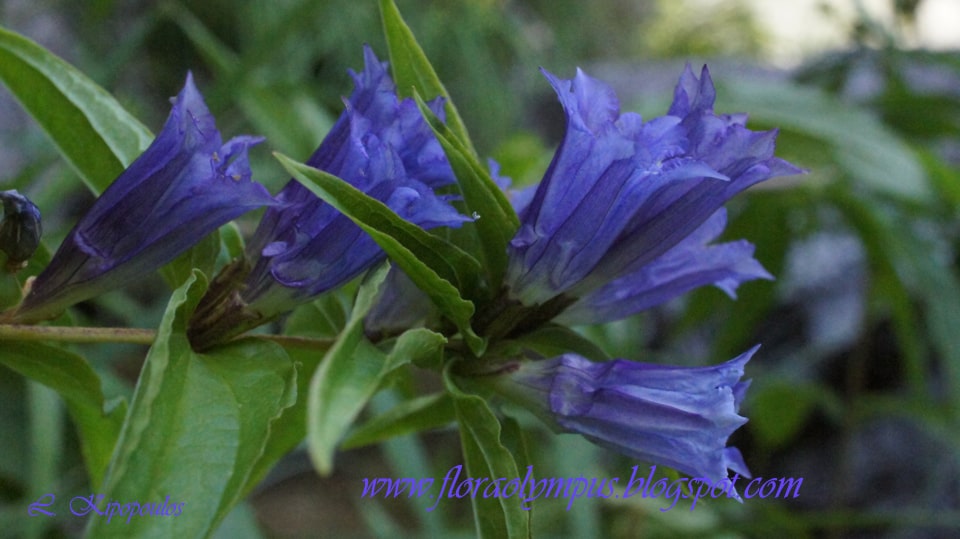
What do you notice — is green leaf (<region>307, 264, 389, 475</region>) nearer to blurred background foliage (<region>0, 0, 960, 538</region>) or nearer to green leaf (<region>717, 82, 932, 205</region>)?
blurred background foliage (<region>0, 0, 960, 538</region>)

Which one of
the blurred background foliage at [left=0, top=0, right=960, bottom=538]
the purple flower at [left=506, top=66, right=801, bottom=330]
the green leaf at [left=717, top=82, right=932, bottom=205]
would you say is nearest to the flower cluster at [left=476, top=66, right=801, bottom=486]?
the purple flower at [left=506, top=66, right=801, bottom=330]

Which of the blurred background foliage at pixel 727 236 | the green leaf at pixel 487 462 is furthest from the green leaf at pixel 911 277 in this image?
the green leaf at pixel 487 462

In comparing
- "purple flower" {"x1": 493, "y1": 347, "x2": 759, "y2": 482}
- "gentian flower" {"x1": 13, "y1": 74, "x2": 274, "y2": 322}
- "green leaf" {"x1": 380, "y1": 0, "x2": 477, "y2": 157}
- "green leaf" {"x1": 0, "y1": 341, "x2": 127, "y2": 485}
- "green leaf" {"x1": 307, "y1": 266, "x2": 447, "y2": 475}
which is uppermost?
"green leaf" {"x1": 380, "y1": 0, "x2": 477, "y2": 157}

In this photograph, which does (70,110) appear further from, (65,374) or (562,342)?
(562,342)

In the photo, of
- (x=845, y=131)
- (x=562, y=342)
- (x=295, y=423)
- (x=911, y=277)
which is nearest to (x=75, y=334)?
(x=295, y=423)

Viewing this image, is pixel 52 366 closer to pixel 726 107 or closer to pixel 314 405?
pixel 314 405
